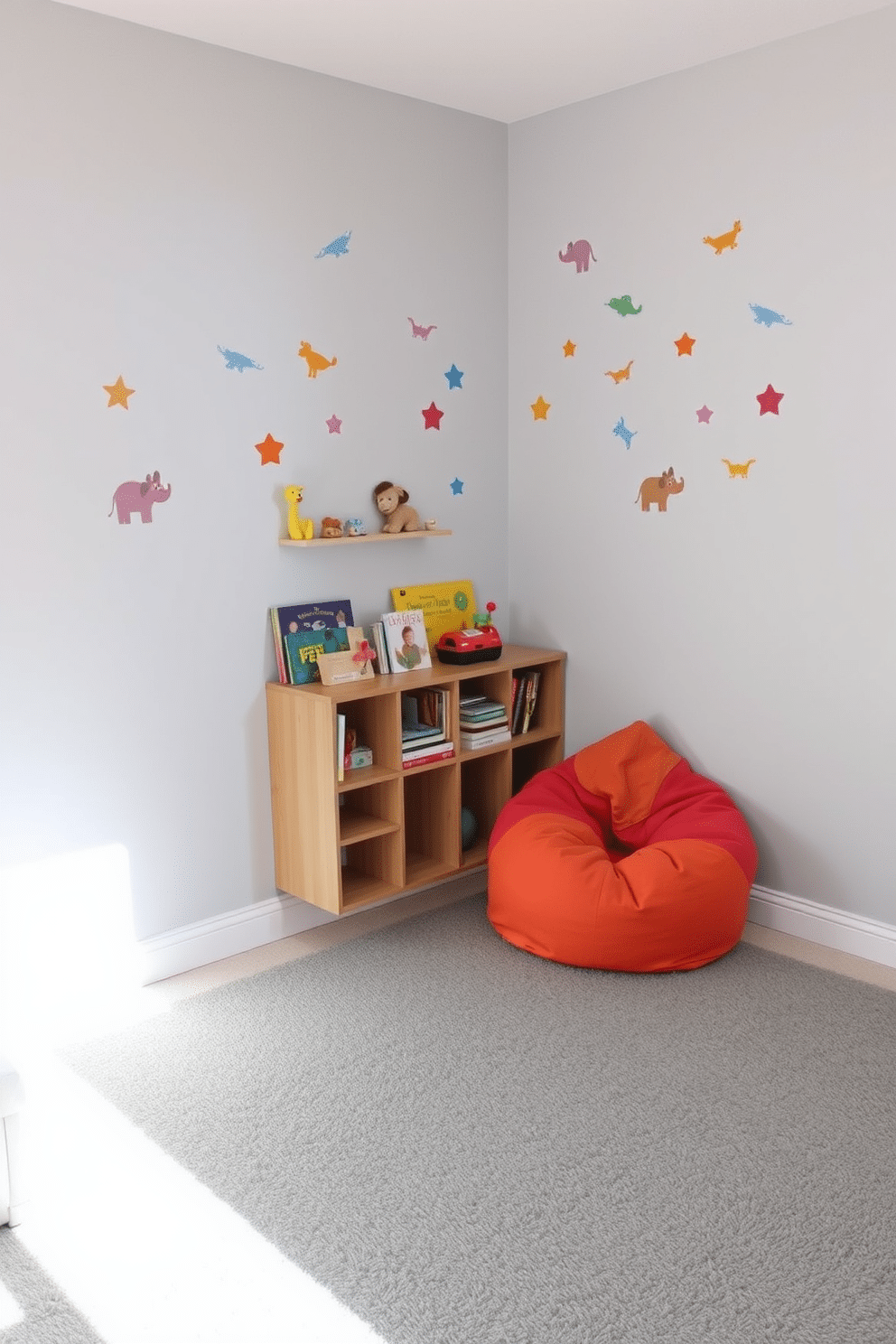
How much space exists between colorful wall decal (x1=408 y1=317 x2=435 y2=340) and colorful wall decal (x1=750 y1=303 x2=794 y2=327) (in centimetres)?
94

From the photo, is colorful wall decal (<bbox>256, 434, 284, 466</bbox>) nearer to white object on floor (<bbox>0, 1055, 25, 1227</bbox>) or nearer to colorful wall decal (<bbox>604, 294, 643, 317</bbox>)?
colorful wall decal (<bbox>604, 294, 643, 317</bbox>)

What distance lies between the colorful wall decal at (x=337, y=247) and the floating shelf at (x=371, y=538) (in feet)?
2.50

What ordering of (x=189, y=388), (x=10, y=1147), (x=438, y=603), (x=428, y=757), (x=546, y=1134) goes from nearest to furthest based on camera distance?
(x=10, y=1147), (x=546, y=1134), (x=189, y=388), (x=428, y=757), (x=438, y=603)

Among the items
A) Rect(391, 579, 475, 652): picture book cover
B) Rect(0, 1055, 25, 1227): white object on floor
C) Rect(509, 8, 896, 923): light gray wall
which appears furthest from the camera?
Rect(391, 579, 475, 652): picture book cover

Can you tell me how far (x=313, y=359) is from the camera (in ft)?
10.3

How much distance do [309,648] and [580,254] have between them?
1.44m

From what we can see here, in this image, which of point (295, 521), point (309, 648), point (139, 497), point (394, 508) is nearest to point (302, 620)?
point (309, 648)

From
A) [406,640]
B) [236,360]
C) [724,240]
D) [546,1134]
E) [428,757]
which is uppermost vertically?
[724,240]

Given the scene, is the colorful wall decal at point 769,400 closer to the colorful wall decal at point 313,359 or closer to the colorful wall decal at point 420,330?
the colorful wall decal at point 420,330

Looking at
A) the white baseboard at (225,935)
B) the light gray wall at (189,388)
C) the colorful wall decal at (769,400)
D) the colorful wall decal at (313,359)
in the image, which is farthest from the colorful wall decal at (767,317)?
the white baseboard at (225,935)

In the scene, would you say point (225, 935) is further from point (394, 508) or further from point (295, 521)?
point (394, 508)

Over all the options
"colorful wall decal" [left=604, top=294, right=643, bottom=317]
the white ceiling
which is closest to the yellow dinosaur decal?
"colorful wall decal" [left=604, top=294, right=643, bottom=317]

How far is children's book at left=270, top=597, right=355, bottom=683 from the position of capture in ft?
10.3

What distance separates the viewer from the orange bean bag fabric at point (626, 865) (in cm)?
286
